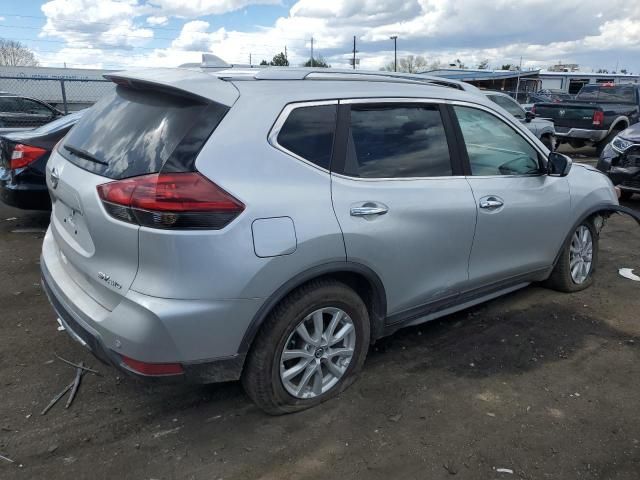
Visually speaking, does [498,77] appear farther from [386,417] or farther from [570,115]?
[386,417]

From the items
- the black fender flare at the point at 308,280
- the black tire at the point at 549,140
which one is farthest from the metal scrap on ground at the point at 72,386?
the black tire at the point at 549,140

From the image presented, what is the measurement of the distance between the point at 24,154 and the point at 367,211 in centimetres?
437

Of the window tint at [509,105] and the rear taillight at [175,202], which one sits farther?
the window tint at [509,105]

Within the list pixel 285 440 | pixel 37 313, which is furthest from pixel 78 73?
pixel 285 440

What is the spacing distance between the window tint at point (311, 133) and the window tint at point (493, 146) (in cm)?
108

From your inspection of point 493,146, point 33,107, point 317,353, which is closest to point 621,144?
point 493,146

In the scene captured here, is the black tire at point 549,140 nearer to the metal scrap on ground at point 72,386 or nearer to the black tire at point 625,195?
the black tire at point 625,195

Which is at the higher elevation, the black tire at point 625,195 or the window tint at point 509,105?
the window tint at point 509,105

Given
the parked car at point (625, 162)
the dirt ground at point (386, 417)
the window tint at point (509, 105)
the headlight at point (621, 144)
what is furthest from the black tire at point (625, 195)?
the dirt ground at point (386, 417)

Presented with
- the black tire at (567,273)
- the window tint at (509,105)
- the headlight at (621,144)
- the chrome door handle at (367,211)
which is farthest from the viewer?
the window tint at (509,105)

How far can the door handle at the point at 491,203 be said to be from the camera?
11.6 ft

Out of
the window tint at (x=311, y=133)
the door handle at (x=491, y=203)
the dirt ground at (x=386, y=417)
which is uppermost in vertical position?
the window tint at (x=311, y=133)

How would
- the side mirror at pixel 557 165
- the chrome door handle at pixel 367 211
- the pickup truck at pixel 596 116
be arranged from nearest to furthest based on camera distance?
the chrome door handle at pixel 367 211 < the side mirror at pixel 557 165 < the pickup truck at pixel 596 116

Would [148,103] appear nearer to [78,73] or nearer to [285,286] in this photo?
[285,286]
